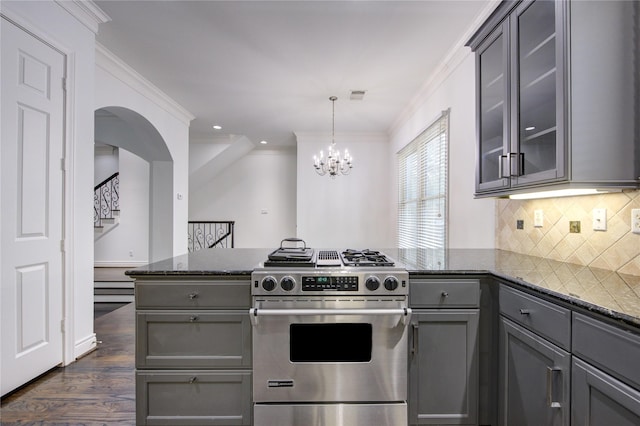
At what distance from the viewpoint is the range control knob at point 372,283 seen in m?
1.62

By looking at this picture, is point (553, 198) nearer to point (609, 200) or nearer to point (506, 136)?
point (609, 200)

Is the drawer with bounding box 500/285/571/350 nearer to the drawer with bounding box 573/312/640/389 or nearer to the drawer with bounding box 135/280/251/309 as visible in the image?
the drawer with bounding box 573/312/640/389

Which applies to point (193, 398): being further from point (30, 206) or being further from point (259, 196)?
point (259, 196)

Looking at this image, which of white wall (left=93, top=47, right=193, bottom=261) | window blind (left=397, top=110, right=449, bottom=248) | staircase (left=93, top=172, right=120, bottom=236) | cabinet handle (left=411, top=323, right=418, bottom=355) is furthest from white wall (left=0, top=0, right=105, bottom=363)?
staircase (left=93, top=172, right=120, bottom=236)

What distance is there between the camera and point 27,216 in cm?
219

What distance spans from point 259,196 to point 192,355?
6.06 metres

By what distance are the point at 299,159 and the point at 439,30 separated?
376cm

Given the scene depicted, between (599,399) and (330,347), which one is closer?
(599,399)

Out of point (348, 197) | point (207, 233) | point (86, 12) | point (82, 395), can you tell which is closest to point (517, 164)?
point (82, 395)

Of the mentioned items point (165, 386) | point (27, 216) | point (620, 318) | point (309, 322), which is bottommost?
point (165, 386)

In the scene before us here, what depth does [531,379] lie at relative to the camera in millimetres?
1339

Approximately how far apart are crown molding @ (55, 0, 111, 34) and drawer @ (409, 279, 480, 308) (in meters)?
3.19

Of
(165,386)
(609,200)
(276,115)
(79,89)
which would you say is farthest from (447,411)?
(276,115)

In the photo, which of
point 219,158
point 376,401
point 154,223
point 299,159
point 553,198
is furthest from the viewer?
point 219,158
